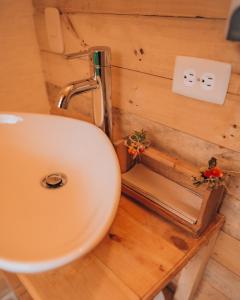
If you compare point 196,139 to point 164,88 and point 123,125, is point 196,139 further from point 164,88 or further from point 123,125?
point 123,125

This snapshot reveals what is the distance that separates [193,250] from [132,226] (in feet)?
0.55

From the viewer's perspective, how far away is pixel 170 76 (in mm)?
616

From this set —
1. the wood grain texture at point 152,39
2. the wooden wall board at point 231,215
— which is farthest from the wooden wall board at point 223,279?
the wood grain texture at point 152,39

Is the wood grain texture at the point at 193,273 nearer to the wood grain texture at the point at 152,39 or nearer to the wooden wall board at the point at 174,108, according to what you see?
the wooden wall board at the point at 174,108

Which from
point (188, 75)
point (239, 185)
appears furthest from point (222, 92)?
point (239, 185)

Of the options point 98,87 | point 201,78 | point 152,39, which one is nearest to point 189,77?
point 201,78

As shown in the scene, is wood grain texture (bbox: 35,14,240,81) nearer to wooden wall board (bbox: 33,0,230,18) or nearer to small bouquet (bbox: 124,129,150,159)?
wooden wall board (bbox: 33,0,230,18)

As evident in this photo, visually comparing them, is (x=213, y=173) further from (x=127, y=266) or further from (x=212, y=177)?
(x=127, y=266)

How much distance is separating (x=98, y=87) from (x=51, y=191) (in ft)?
1.06

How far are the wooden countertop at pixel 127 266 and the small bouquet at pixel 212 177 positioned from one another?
16 centimetres

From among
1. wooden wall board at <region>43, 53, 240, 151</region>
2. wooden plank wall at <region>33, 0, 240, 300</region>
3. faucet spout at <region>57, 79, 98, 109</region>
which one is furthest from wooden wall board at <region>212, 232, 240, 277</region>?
faucet spout at <region>57, 79, 98, 109</region>

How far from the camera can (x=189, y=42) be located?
55cm

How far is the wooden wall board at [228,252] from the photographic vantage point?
683mm

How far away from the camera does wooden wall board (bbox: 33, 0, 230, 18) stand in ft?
1.61
